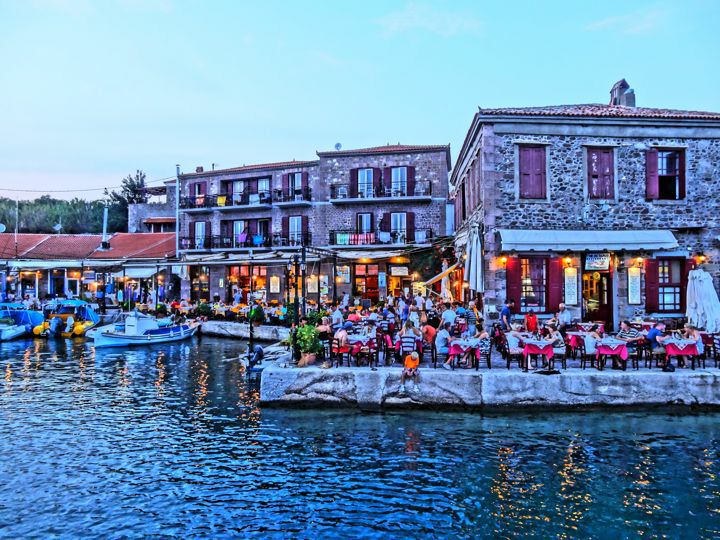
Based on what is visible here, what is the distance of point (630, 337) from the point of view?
1254 centimetres

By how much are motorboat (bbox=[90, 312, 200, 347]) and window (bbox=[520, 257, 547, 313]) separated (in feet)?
55.7

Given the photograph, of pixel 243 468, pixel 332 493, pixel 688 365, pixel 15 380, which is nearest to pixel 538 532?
pixel 332 493

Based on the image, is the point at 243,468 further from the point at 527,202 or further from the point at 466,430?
the point at 527,202

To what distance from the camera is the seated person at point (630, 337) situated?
1244 cm

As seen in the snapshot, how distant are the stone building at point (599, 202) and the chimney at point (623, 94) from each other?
3.99 metres

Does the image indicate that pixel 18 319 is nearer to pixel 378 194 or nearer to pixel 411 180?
pixel 378 194

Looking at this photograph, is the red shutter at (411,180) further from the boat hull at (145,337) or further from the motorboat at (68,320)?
the motorboat at (68,320)

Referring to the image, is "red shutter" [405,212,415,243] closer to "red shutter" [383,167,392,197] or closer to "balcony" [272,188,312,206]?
"red shutter" [383,167,392,197]

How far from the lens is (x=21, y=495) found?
7703 millimetres

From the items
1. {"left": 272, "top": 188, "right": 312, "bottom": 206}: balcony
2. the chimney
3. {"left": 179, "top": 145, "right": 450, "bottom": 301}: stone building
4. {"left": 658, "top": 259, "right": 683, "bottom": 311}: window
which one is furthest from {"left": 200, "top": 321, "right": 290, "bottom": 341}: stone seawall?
the chimney

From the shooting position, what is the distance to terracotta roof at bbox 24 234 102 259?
→ 40069 mm

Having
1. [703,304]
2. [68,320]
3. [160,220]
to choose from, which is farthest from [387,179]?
[160,220]

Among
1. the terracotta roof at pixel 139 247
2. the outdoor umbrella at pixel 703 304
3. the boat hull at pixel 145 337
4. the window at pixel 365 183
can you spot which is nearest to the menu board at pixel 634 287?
the outdoor umbrella at pixel 703 304

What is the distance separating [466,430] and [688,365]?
20.8ft
